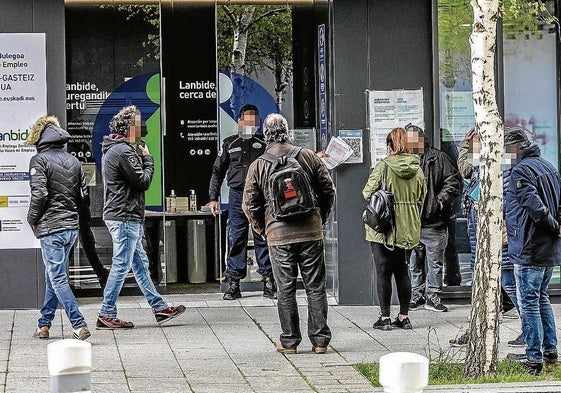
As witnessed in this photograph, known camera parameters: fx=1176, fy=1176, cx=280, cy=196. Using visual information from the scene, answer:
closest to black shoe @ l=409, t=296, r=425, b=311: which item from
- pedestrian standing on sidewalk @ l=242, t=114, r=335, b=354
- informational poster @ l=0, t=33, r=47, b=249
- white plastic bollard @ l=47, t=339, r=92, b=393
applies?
pedestrian standing on sidewalk @ l=242, t=114, r=335, b=354

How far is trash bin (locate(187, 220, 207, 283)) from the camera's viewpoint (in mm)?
14180

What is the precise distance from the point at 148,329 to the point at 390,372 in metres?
6.33

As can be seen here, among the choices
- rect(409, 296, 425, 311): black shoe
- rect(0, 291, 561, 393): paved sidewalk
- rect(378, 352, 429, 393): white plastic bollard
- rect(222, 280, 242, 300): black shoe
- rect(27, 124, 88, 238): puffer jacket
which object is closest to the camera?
rect(378, 352, 429, 393): white plastic bollard

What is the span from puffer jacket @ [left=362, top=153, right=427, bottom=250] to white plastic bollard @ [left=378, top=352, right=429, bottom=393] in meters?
5.83

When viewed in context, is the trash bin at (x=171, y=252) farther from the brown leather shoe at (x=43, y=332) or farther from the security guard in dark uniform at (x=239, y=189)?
the brown leather shoe at (x=43, y=332)

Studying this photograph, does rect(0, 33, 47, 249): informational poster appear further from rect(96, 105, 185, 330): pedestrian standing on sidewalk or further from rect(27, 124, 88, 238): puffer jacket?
rect(27, 124, 88, 238): puffer jacket

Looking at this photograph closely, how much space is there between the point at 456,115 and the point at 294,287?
385 cm

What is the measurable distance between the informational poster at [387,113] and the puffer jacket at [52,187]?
11.7 feet

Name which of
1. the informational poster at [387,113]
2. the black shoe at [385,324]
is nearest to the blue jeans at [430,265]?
the informational poster at [387,113]

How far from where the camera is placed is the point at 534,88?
13.0 meters

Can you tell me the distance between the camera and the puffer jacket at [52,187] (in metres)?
10.2

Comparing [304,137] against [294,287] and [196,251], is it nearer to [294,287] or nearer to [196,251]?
[196,251]

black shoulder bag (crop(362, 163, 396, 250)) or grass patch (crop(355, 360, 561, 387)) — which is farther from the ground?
black shoulder bag (crop(362, 163, 396, 250))

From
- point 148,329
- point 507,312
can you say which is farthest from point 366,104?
point 148,329
